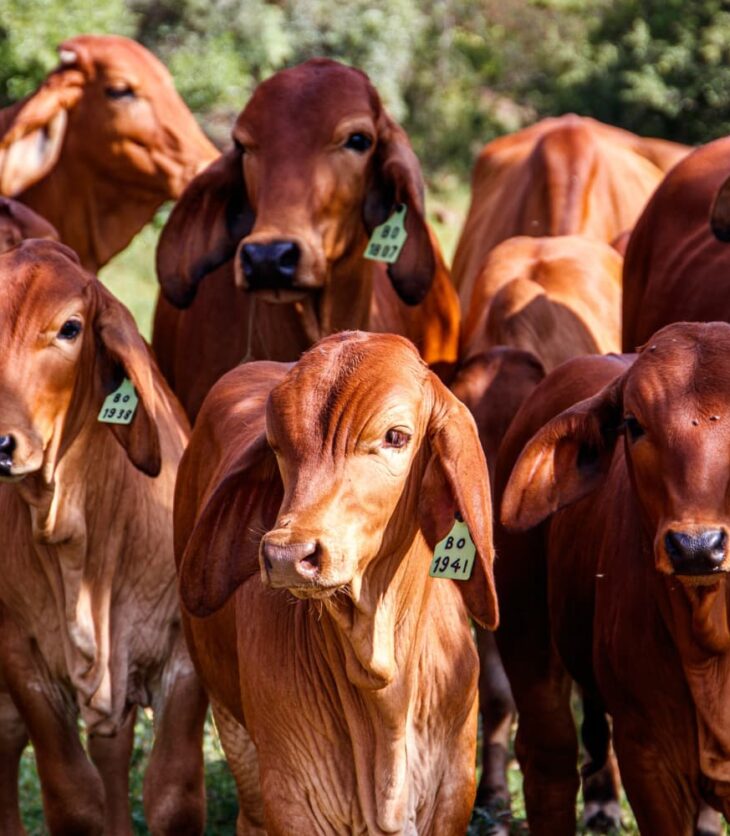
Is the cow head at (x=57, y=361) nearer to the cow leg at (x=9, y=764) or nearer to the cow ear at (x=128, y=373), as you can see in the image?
the cow ear at (x=128, y=373)

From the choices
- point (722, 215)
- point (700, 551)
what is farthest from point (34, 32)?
point (700, 551)

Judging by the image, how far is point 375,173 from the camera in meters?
6.72

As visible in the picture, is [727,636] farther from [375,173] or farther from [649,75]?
[649,75]

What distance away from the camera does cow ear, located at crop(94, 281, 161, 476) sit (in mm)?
5508

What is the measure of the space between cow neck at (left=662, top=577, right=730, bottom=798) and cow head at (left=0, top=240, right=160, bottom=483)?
1.65 m

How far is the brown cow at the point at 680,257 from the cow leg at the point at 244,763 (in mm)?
2304

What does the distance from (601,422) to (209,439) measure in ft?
3.79

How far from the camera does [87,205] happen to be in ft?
29.7

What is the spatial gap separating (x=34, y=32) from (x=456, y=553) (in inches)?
413

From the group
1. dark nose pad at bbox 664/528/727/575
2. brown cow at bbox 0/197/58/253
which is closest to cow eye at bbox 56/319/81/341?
brown cow at bbox 0/197/58/253

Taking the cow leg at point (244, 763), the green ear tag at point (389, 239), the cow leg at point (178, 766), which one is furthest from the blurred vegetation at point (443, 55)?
the cow leg at point (244, 763)

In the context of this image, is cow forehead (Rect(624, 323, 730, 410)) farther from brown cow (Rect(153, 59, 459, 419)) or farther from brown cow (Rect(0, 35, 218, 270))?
brown cow (Rect(0, 35, 218, 270))

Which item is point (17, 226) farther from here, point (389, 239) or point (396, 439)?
point (396, 439)

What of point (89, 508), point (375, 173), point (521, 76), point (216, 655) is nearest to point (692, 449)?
point (216, 655)
